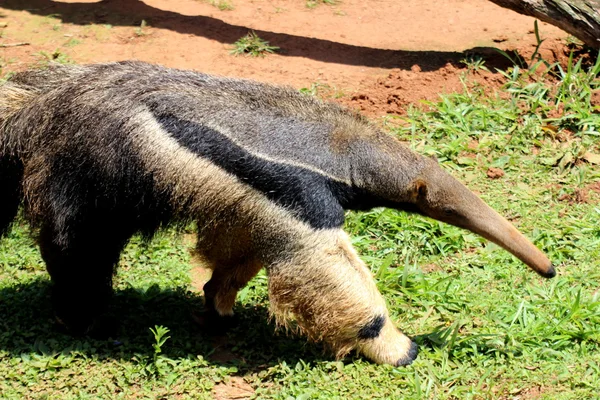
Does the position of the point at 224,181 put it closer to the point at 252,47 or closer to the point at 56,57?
the point at 252,47

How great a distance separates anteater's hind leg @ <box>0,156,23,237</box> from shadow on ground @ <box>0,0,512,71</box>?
5018 mm

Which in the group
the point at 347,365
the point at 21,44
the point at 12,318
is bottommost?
the point at 12,318

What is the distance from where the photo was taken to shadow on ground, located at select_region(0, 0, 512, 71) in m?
9.84

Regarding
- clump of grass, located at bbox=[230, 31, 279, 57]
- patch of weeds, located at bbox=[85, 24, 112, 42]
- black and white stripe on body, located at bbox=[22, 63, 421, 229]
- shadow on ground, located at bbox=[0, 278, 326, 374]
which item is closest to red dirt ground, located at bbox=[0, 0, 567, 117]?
patch of weeds, located at bbox=[85, 24, 112, 42]

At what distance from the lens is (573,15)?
9.20 m

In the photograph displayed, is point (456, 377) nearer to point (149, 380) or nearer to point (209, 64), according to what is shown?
point (149, 380)

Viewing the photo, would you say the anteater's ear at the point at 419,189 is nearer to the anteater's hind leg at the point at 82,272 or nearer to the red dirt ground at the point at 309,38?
the anteater's hind leg at the point at 82,272

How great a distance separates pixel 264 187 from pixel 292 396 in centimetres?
150

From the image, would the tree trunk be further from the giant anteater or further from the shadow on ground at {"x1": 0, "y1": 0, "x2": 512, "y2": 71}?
the giant anteater

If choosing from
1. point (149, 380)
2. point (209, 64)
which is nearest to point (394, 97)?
point (209, 64)

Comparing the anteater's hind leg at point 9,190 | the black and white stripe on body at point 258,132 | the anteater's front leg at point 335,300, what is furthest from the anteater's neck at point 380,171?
the anteater's hind leg at point 9,190

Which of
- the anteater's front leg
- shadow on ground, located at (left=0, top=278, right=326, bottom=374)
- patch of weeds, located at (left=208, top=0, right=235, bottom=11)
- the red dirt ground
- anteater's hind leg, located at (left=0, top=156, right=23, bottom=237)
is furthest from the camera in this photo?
patch of weeds, located at (left=208, top=0, right=235, bottom=11)

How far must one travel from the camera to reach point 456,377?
5547 millimetres

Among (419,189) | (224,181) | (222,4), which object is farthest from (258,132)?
(222,4)
